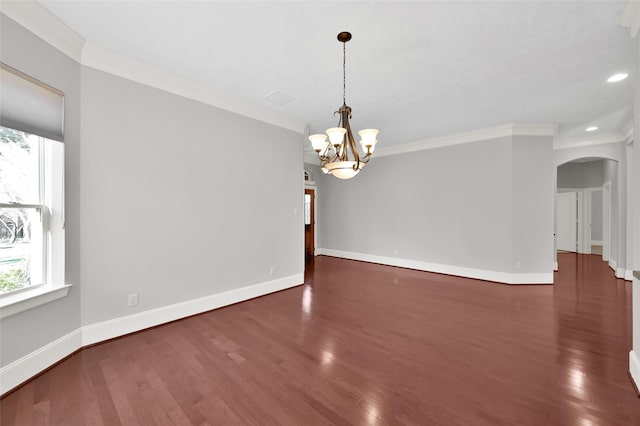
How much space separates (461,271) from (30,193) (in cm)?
638

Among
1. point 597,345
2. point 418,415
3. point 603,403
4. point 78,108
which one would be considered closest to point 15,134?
point 78,108

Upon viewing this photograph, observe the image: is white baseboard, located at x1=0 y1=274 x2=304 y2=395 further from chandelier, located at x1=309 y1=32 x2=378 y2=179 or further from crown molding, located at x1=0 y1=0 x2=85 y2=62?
crown molding, located at x1=0 y1=0 x2=85 y2=62

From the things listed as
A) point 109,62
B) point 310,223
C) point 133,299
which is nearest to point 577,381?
point 133,299

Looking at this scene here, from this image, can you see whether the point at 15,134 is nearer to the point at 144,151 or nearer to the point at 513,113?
the point at 144,151

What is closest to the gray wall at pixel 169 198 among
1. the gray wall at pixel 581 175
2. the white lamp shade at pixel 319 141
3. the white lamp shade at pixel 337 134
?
the white lamp shade at pixel 319 141

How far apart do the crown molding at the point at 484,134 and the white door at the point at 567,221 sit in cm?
514

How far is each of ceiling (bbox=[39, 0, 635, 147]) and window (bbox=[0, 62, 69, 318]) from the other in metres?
0.74

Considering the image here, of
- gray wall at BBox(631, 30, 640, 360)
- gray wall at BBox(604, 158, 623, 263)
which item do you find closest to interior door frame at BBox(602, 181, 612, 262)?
gray wall at BBox(604, 158, 623, 263)

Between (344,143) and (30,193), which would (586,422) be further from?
(30,193)

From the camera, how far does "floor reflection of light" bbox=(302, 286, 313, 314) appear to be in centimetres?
358

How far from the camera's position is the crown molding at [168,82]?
2.59m

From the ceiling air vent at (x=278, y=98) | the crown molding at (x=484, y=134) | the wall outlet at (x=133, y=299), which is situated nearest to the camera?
the wall outlet at (x=133, y=299)

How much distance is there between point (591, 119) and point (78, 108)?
7.16 m

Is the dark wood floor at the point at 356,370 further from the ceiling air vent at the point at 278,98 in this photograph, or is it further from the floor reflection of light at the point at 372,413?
the ceiling air vent at the point at 278,98
